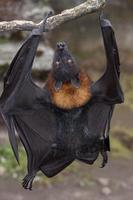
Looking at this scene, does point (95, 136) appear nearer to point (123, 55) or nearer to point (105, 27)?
point (105, 27)

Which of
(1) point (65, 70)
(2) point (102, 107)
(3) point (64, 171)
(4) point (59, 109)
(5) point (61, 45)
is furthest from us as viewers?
(3) point (64, 171)

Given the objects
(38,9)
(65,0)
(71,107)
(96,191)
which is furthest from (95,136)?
(65,0)

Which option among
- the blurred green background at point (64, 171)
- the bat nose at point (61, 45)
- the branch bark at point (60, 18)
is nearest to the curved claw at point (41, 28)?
the branch bark at point (60, 18)

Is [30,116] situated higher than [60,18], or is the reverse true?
[60,18]

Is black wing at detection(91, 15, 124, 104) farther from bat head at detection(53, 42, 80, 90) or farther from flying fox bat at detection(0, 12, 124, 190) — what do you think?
bat head at detection(53, 42, 80, 90)

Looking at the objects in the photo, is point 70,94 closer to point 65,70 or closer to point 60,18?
point 65,70

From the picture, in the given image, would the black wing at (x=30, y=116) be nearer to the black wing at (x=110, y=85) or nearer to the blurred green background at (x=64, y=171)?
the black wing at (x=110, y=85)

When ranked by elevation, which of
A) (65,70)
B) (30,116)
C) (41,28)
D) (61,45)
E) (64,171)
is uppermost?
(41,28)

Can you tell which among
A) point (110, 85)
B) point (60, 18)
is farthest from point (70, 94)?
point (60, 18)
